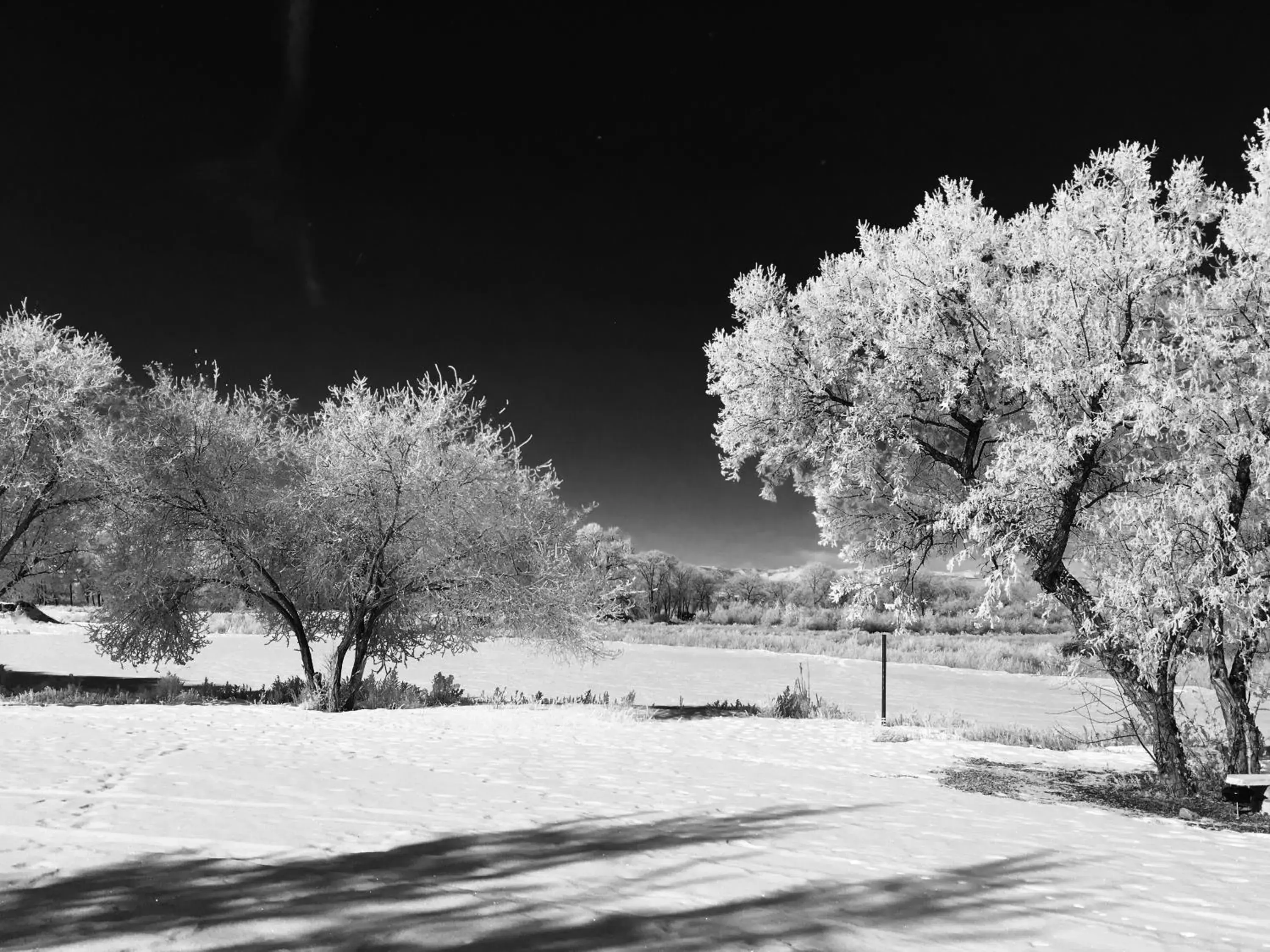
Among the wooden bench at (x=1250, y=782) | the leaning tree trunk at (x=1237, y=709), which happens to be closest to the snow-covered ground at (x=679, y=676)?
the leaning tree trunk at (x=1237, y=709)

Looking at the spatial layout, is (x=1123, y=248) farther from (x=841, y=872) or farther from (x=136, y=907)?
(x=136, y=907)

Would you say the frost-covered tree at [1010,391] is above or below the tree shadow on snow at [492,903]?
above

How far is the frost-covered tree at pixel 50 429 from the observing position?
15.6 meters

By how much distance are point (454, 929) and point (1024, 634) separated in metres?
50.6

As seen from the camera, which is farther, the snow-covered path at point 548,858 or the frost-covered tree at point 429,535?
the frost-covered tree at point 429,535

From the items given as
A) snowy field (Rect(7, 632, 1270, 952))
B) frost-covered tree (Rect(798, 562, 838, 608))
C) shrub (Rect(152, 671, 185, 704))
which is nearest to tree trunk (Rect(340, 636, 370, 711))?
shrub (Rect(152, 671, 185, 704))

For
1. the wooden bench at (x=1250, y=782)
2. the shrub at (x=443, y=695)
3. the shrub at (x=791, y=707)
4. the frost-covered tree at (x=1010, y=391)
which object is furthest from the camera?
the shrub at (x=443, y=695)

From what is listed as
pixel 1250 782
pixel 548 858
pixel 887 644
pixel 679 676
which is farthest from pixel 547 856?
pixel 887 644

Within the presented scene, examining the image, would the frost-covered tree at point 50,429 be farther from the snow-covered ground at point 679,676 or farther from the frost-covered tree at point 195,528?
the snow-covered ground at point 679,676

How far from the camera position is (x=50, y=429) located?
16219mm

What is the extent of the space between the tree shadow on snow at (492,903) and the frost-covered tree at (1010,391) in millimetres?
4778

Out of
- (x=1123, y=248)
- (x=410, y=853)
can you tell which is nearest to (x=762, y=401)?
(x=1123, y=248)

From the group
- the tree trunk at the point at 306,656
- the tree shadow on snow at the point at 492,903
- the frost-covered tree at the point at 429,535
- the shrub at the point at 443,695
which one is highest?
the frost-covered tree at the point at 429,535

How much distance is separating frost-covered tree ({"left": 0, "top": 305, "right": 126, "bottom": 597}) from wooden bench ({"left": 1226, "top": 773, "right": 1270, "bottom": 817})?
1748 centimetres
